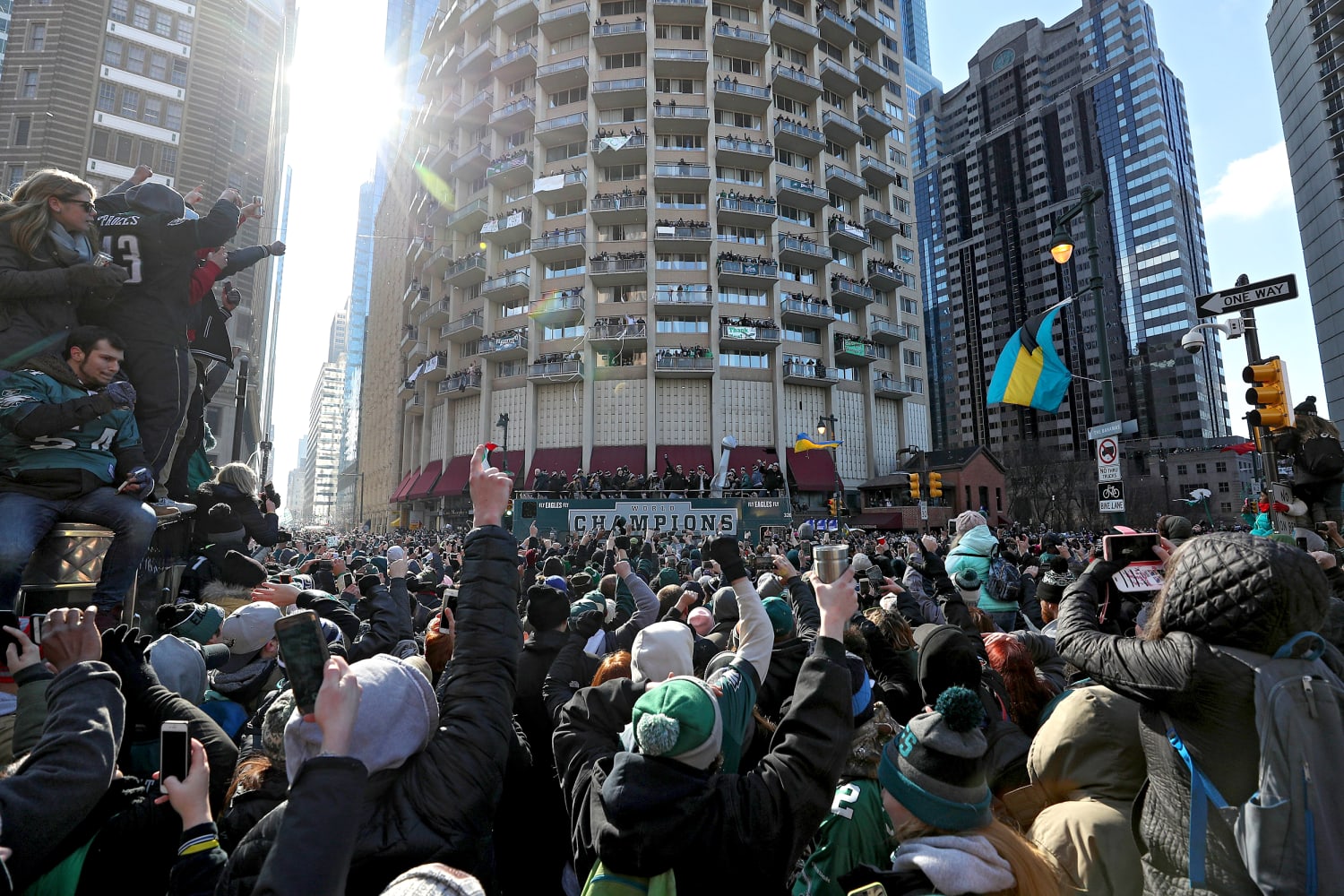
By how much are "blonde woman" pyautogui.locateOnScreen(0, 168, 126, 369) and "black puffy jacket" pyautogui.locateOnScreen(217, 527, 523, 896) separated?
11.8 ft

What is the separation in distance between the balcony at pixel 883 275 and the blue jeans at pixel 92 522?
44450 millimetres

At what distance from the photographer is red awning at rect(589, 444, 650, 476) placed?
3628 centimetres

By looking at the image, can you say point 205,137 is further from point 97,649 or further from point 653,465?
point 97,649

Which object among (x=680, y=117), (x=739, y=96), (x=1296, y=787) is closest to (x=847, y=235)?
(x=739, y=96)

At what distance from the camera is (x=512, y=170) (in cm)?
3984

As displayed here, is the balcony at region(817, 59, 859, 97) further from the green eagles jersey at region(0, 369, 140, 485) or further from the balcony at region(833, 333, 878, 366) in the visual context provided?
the green eagles jersey at region(0, 369, 140, 485)

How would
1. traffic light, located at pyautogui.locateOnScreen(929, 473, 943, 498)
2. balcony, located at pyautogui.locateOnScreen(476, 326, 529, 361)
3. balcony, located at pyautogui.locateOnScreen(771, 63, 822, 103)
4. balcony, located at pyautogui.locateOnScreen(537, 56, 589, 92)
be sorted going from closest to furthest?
1. traffic light, located at pyautogui.locateOnScreen(929, 473, 943, 498)
2. balcony, located at pyautogui.locateOnScreen(476, 326, 529, 361)
3. balcony, located at pyautogui.locateOnScreen(537, 56, 589, 92)
4. balcony, located at pyautogui.locateOnScreen(771, 63, 822, 103)

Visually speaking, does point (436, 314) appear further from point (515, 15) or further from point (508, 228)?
point (515, 15)

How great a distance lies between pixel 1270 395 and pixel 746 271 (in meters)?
31.8

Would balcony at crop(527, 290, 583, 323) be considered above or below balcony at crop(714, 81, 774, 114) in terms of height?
below

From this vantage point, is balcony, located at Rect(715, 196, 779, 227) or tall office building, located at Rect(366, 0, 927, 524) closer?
tall office building, located at Rect(366, 0, 927, 524)

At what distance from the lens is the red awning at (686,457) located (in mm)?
36312

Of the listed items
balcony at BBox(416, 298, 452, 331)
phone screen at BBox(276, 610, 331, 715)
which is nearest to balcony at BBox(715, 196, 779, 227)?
balcony at BBox(416, 298, 452, 331)

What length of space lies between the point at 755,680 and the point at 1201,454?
102m
